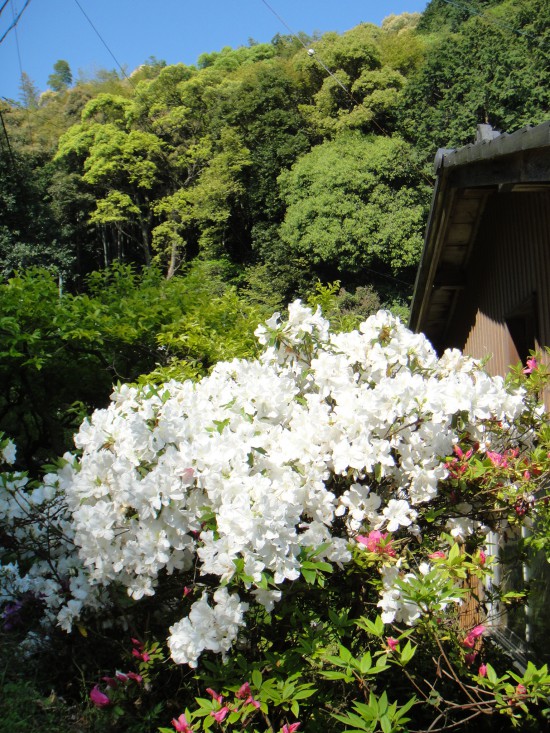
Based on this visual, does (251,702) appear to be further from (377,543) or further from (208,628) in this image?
(377,543)

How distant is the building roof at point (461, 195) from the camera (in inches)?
146

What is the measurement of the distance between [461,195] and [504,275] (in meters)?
0.78

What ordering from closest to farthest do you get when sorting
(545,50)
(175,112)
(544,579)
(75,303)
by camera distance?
(544,579), (75,303), (545,50), (175,112)

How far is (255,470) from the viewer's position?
2.78 meters

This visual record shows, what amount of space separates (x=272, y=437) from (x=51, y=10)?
8.69 feet

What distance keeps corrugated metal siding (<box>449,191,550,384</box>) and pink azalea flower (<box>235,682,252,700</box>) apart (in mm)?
2980

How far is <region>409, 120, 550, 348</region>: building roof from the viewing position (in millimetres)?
3721

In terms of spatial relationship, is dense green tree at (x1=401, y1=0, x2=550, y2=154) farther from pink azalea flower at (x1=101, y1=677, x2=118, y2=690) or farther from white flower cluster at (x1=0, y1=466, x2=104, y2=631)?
pink azalea flower at (x1=101, y1=677, x2=118, y2=690)

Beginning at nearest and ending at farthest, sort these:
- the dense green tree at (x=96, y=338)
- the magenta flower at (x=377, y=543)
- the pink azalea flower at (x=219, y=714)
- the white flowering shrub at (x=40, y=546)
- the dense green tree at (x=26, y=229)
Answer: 1. the pink azalea flower at (x=219, y=714)
2. the magenta flower at (x=377, y=543)
3. the white flowering shrub at (x=40, y=546)
4. the dense green tree at (x=96, y=338)
5. the dense green tree at (x=26, y=229)

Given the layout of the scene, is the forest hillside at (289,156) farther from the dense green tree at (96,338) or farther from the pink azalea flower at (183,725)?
the pink azalea flower at (183,725)

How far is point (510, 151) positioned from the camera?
3639 millimetres

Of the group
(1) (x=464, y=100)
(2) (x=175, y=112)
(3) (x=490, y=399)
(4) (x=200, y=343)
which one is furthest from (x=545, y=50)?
(3) (x=490, y=399)

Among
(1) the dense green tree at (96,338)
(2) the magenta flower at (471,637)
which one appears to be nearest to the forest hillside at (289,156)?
(1) the dense green tree at (96,338)

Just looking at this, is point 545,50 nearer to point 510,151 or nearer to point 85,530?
point 510,151
